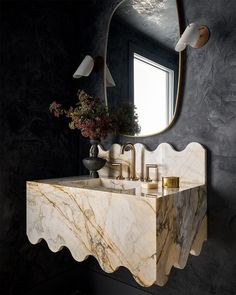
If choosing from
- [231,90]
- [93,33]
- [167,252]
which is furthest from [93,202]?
[93,33]

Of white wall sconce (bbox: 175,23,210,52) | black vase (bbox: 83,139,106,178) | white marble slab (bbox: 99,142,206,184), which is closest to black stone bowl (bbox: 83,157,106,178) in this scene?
black vase (bbox: 83,139,106,178)

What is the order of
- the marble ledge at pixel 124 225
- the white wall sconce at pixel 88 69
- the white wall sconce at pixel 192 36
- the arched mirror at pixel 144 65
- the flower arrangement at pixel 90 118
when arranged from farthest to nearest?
the white wall sconce at pixel 88 69 → the flower arrangement at pixel 90 118 → the arched mirror at pixel 144 65 → the white wall sconce at pixel 192 36 → the marble ledge at pixel 124 225

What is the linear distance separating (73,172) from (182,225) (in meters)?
1.22

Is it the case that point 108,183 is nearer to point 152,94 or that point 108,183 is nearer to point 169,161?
point 169,161

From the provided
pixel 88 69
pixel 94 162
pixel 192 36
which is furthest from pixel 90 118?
pixel 192 36

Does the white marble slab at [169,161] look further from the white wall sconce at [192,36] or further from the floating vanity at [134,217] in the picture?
the white wall sconce at [192,36]

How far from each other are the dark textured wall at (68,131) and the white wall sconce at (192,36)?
0.04 meters

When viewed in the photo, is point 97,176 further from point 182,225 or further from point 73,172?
point 182,225

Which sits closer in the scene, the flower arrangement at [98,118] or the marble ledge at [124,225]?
the marble ledge at [124,225]

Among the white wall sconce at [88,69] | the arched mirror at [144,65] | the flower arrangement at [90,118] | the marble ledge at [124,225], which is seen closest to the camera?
the marble ledge at [124,225]

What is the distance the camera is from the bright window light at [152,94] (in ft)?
5.88

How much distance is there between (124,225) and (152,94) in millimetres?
910

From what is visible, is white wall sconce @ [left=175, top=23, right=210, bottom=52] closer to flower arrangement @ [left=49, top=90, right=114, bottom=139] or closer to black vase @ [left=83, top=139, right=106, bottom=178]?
flower arrangement @ [left=49, top=90, right=114, bottom=139]

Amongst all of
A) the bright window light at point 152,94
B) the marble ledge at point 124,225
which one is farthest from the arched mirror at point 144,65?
the marble ledge at point 124,225
